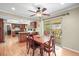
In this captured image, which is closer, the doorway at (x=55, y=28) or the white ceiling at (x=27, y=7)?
the white ceiling at (x=27, y=7)

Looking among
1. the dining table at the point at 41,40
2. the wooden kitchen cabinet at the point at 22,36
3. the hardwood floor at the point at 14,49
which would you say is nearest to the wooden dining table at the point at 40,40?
the dining table at the point at 41,40

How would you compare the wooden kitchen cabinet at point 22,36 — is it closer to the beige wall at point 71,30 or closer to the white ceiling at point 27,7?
the white ceiling at point 27,7

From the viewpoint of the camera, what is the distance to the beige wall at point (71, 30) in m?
2.40

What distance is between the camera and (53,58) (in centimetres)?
245

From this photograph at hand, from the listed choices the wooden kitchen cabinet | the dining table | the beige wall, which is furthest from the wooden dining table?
the beige wall

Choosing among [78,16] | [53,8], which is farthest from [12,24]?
[78,16]

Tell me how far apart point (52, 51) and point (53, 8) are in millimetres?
974

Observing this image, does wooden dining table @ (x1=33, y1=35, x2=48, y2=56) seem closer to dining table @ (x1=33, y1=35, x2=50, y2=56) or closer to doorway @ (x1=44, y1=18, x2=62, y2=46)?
dining table @ (x1=33, y1=35, x2=50, y2=56)

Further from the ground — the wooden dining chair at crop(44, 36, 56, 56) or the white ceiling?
the white ceiling

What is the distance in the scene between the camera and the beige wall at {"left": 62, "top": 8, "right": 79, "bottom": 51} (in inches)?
94.6

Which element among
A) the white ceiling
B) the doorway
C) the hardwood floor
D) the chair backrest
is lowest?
the hardwood floor

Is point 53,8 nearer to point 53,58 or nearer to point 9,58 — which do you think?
point 53,58

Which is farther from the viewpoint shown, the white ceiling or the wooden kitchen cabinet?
the wooden kitchen cabinet

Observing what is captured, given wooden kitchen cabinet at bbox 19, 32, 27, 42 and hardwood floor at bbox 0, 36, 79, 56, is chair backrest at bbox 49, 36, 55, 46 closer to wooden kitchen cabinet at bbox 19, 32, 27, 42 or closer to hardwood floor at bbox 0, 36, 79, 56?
hardwood floor at bbox 0, 36, 79, 56
